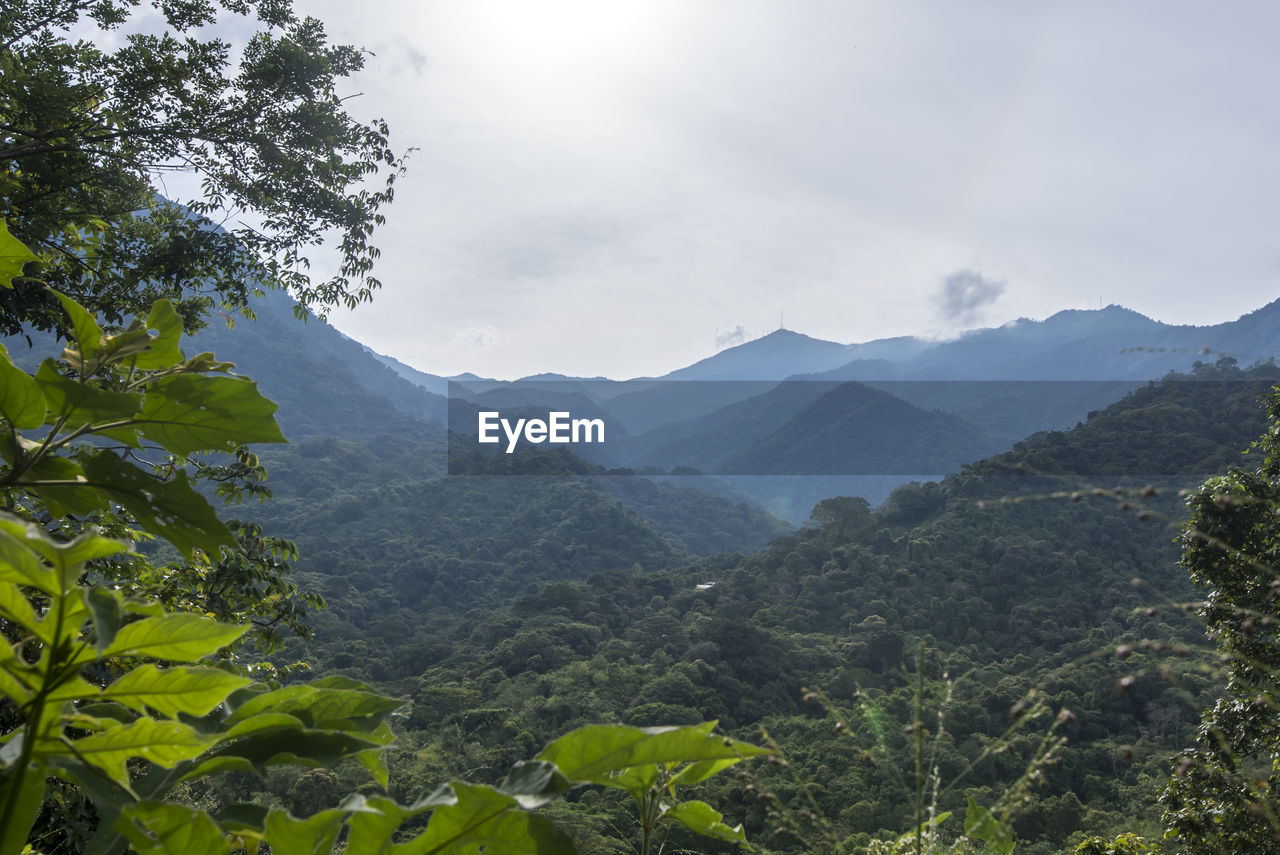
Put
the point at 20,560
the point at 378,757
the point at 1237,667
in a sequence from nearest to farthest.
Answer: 1. the point at 20,560
2. the point at 378,757
3. the point at 1237,667

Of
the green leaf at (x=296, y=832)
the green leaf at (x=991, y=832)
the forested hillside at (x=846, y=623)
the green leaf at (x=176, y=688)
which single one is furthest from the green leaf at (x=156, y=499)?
the forested hillside at (x=846, y=623)

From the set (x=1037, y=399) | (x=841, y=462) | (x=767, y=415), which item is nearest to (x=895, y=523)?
(x=841, y=462)

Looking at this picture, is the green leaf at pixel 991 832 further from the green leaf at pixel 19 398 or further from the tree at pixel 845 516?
the tree at pixel 845 516

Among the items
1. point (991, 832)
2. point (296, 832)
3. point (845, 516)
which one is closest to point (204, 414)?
point (296, 832)

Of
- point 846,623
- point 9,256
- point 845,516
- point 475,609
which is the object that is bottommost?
point 475,609

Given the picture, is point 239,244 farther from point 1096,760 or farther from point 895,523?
point 895,523

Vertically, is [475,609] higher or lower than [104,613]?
lower

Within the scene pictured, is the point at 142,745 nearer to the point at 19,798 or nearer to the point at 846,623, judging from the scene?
the point at 19,798
